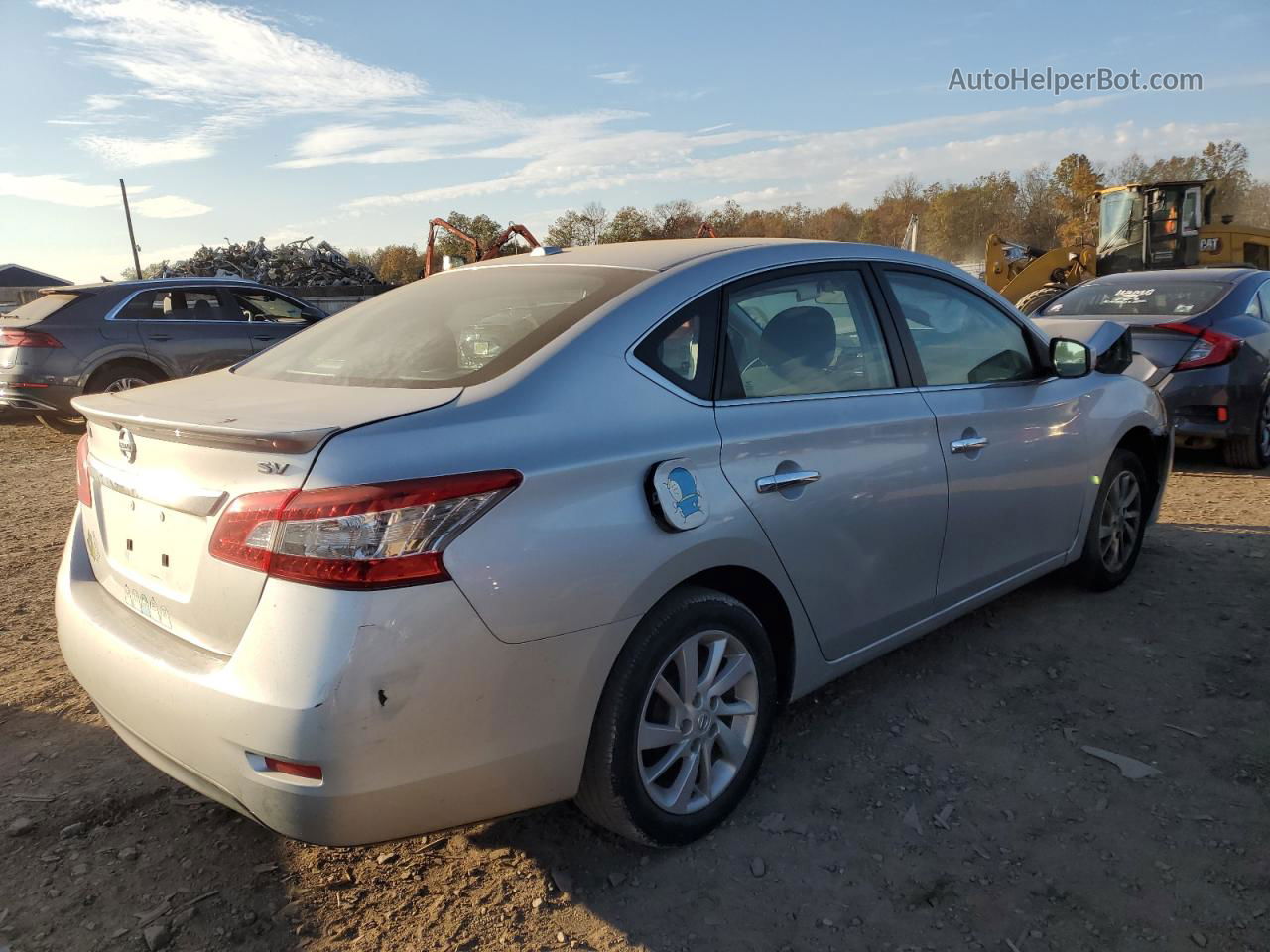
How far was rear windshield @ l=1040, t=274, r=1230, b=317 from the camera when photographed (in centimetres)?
725

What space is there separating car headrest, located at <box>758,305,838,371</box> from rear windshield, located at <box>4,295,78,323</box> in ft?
29.5

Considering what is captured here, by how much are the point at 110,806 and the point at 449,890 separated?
1131 millimetres

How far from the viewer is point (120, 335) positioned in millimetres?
9625

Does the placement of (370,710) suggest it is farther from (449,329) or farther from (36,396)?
(36,396)

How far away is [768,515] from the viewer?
263 centimetres

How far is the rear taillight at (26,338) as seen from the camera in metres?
9.16

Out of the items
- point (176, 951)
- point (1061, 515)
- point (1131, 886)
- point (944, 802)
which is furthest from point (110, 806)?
point (1061, 515)

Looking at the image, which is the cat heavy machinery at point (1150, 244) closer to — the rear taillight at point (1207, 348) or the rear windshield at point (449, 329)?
the rear taillight at point (1207, 348)

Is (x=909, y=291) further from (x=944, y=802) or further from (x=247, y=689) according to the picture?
(x=247, y=689)

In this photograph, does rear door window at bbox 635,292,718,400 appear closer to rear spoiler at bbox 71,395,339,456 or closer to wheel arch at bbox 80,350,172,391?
rear spoiler at bbox 71,395,339,456

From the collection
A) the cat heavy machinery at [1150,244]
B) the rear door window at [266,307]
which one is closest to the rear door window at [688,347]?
the rear door window at [266,307]

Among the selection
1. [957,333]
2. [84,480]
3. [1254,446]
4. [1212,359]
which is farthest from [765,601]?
[1254,446]

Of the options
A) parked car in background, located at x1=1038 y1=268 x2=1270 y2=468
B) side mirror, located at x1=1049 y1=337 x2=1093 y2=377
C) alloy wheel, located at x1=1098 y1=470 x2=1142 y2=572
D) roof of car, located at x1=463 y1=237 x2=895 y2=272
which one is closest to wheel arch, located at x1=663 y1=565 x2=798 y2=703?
roof of car, located at x1=463 y1=237 x2=895 y2=272

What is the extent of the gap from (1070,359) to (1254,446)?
4.27 m
